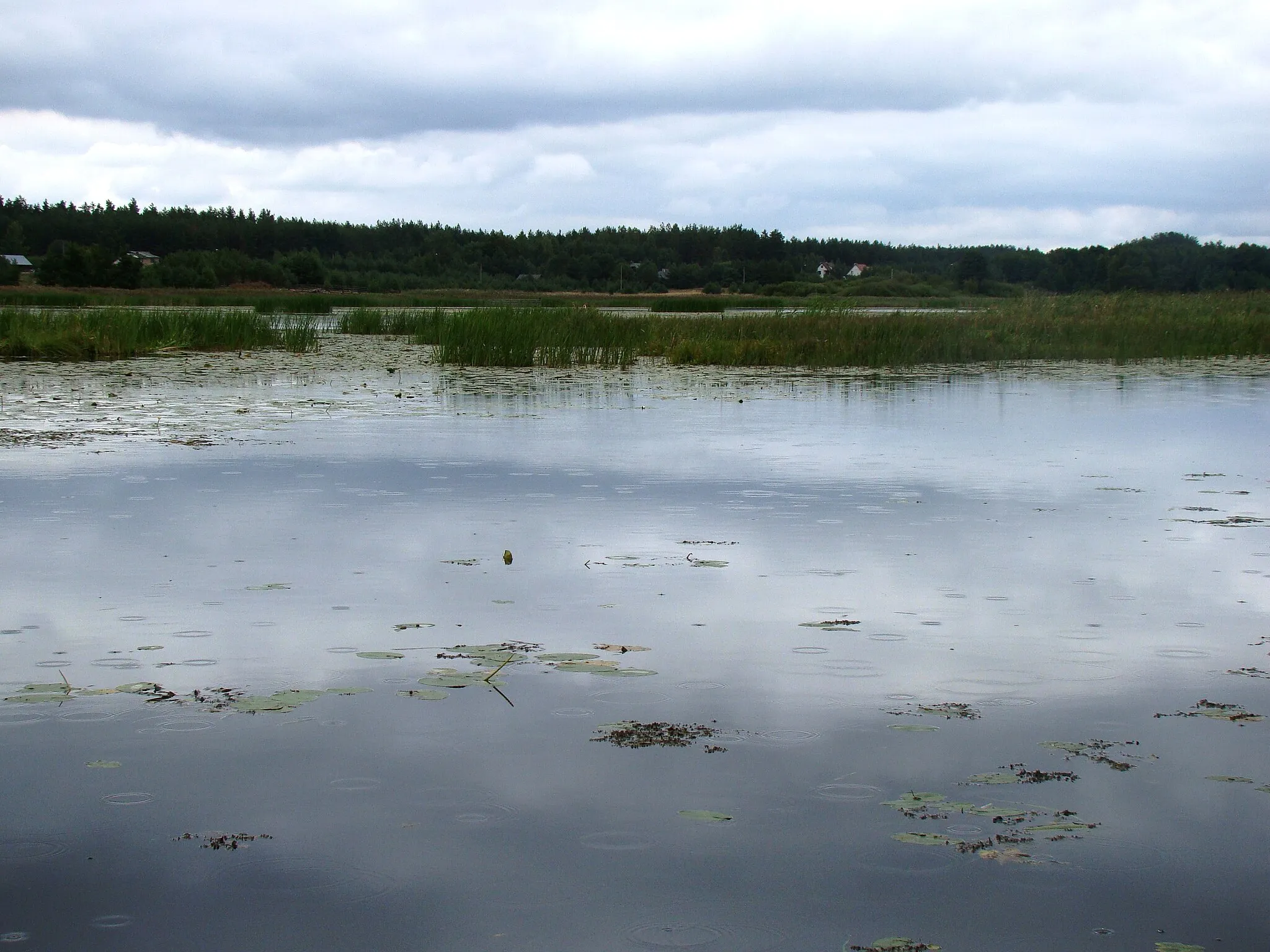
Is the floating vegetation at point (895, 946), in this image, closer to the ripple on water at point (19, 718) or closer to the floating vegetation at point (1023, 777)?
the floating vegetation at point (1023, 777)

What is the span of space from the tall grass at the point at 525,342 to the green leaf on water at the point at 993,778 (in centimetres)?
1828

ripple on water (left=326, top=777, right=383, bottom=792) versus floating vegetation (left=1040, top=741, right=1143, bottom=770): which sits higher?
floating vegetation (left=1040, top=741, right=1143, bottom=770)

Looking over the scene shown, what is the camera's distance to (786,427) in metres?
11.8

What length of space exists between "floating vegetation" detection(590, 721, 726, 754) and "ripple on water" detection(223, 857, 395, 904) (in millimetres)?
942

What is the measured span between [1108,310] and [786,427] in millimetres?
17646

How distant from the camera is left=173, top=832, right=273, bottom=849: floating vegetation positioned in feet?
9.15

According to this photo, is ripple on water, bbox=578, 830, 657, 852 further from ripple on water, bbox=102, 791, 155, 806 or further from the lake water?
ripple on water, bbox=102, 791, 155, 806

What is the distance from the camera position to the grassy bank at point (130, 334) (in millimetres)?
20938

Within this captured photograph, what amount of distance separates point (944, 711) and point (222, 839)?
207 centimetres

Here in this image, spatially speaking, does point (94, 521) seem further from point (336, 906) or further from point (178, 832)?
point (336, 906)

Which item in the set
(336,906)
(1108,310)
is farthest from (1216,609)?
(1108,310)

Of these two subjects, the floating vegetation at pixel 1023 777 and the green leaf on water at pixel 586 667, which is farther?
the green leaf on water at pixel 586 667

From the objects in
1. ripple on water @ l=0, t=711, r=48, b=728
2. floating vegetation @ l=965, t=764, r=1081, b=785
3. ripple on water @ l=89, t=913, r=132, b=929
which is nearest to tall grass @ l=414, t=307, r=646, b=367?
ripple on water @ l=0, t=711, r=48, b=728

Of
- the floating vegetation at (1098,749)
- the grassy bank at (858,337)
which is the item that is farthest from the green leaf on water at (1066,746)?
the grassy bank at (858,337)
